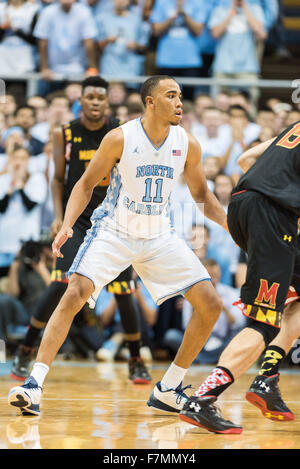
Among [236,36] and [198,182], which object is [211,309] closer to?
[198,182]

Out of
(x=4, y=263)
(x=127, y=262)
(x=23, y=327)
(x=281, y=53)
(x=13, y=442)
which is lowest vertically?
(x=23, y=327)

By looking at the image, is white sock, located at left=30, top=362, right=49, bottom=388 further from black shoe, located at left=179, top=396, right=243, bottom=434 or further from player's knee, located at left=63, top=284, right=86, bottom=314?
black shoe, located at left=179, top=396, right=243, bottom=434

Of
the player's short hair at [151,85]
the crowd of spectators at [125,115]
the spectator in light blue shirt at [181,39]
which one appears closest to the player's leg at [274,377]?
the player's short hair at [151,85]

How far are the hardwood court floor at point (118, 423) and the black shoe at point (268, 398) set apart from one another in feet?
0.19

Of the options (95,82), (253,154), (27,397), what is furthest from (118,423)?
(95,82)

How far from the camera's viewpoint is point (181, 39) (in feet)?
32.5

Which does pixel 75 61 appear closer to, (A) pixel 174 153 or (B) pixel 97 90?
(B) pixel 97 90

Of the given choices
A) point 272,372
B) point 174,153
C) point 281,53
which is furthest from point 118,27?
point 272,372

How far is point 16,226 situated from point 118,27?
3.36 m

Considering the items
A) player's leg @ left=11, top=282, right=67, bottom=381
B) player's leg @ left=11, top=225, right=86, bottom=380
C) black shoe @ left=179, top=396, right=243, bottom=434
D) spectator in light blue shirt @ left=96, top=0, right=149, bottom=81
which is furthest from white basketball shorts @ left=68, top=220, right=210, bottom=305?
spectator in light blue shirt @ left=96, top=0, right=149, bottom=81

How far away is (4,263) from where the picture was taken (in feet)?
27.8

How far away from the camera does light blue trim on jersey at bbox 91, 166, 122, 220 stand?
4.57 metres

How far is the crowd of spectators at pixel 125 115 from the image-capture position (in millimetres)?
7965

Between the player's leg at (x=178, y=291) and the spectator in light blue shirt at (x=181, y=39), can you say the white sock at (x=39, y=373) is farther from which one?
the spectator in light blue shirt at (x=181, y=39)
